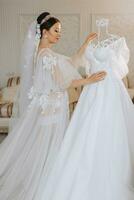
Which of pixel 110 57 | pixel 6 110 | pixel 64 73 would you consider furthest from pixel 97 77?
pixel 6 110

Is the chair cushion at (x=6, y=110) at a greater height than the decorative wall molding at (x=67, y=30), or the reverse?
the decorative wall molding at (x=67, y=30)

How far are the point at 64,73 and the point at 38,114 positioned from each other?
0.38 m

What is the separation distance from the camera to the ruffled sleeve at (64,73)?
2428 mm

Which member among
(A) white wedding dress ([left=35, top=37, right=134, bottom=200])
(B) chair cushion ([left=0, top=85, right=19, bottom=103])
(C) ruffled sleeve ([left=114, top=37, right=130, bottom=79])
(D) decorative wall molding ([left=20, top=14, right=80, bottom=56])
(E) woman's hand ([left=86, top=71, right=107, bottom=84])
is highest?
(D) decorative wall molding ([left=20, top=14, right=80, bottom=56])

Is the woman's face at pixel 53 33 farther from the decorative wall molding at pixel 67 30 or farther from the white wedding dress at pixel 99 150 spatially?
the decorative wall molding at pixel 67 30

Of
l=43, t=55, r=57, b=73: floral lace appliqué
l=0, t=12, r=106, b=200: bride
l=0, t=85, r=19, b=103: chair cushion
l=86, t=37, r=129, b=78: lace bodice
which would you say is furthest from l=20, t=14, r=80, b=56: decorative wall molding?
l=86, t=37, r=129, b=78: lace bodice

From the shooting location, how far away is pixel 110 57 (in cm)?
217

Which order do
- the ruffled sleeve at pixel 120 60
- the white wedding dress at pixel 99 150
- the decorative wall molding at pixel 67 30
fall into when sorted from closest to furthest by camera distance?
the white wedding dress at pixel 99 150, the ruffled sleeve at pixel 120 60, the decorative wall molding at pixel 67 30

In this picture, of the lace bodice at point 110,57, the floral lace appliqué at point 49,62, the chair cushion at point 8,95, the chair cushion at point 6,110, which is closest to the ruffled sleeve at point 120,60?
the lace bodice at point 110,57

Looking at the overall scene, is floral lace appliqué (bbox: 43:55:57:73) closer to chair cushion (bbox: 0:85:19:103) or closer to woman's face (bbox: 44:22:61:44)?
woman's face (bbox: 44:22:61:44)

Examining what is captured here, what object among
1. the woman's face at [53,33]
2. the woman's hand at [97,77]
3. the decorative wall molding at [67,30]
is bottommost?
the woman's hand at [97,77]

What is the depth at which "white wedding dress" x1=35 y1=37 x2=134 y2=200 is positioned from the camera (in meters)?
2.07

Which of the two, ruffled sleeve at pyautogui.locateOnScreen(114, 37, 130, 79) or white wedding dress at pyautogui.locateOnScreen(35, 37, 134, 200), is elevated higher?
ruffled sleeve at pyautogui.locateOnScreen(114, 37, 130, 79)

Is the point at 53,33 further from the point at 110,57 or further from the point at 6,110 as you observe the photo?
the point at 6,110
